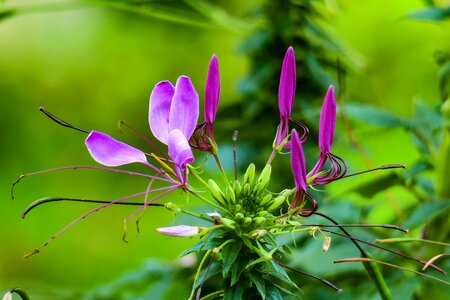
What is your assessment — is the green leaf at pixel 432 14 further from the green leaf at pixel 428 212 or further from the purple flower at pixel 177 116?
the purple flower at pixel 177 116

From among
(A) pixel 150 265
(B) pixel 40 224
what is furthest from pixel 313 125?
(B) pixel 40 224

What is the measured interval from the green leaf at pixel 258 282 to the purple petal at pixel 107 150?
99 millimetres

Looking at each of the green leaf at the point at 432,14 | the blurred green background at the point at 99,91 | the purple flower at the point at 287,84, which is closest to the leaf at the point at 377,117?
the green leaf at the point at 432,14

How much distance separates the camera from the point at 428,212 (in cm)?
67

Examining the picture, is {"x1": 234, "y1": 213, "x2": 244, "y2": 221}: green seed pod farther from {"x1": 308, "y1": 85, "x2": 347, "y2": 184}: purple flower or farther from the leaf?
the leaf

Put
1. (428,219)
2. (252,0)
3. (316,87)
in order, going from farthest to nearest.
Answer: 1. (252,0)
2. (316,87)
3. (428,219)

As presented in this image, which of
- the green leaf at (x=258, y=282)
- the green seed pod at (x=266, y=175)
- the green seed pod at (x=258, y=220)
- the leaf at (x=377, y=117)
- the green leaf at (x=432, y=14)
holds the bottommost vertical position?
the green leaf at (x=258, y=282)

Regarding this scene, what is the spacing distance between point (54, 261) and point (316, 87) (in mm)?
874

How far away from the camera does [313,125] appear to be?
0.94 m

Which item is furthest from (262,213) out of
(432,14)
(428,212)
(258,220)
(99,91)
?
(99,91)

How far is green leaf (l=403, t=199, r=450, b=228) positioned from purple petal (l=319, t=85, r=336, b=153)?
0.84ft

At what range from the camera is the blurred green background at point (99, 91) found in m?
1.49

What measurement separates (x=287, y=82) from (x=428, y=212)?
0.94 feet

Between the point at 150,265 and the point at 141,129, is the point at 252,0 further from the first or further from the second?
the point at 150,265
